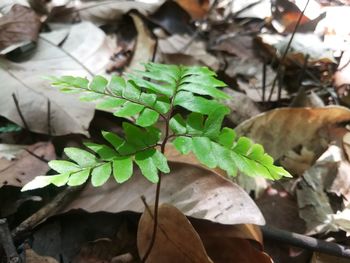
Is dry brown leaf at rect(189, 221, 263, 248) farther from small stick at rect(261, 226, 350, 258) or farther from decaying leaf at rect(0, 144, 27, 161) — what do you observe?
decaying leaf at rect(0, 144, 27, 161)

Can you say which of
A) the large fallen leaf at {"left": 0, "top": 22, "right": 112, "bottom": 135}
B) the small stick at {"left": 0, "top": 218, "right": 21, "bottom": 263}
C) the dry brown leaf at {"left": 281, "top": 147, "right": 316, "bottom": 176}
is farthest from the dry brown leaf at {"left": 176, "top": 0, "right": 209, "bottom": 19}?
the small stick at {"left": 0, "top": 218, "right": 21, "bottom": 263}

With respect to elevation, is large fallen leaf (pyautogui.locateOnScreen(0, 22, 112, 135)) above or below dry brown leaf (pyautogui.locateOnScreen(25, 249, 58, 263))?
above

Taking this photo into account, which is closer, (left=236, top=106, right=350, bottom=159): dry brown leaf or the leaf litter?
the leaf litter

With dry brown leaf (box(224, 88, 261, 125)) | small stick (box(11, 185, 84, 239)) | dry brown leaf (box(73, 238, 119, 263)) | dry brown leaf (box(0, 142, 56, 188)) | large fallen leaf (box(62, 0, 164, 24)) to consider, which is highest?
→ large fallen leaf (box(62, 0, 164, 24))

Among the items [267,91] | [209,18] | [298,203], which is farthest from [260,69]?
[298,203]

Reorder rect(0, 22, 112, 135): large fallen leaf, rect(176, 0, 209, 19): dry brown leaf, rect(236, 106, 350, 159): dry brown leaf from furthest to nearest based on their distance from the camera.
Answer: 1. rect(176, 0, 209, 19): dry brown leaf
2. rect(236, 106, 350, 159): dry brown leaf
3. rect(0, 22, 112, 135): large fallen leaf

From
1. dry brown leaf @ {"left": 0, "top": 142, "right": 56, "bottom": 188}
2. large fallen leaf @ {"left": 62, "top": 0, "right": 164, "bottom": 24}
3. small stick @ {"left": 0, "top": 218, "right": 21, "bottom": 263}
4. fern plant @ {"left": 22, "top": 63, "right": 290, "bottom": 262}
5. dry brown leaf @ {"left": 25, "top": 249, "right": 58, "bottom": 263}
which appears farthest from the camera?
large fallen leaf @ {"left": 62, "top": 0, "right": 164, "bottom": 24}

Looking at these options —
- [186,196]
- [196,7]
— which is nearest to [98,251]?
[186,196]

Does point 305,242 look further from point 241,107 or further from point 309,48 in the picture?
point 309,48

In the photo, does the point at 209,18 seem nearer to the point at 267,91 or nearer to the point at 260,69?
the point at 260,69
